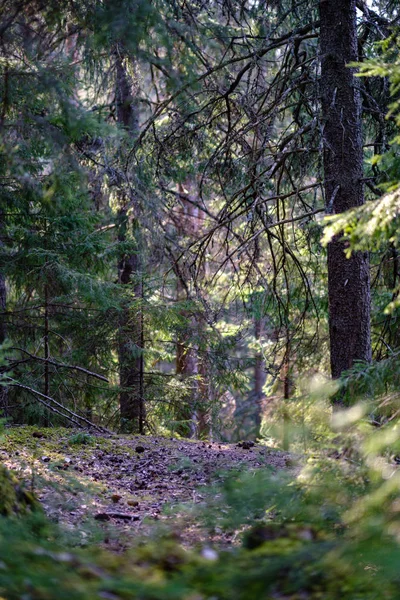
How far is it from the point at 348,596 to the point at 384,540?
27 centimetres

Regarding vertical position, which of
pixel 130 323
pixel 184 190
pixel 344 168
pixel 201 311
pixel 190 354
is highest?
pixel 184 190

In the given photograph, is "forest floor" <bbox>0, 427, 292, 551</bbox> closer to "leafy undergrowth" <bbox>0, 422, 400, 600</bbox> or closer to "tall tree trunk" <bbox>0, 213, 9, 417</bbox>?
"leafy undergrowth" <bbox>0, 422, 400, 600</bbox>

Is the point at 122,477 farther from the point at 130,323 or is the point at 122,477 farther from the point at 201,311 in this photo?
the point at 201,311

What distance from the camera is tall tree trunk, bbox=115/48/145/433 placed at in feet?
32.5

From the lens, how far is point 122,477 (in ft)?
19.2

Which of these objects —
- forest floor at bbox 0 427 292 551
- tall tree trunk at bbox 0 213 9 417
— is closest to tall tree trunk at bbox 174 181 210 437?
forest floor at bbox 0 427 292 551

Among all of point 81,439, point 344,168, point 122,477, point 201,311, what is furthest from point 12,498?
point 201,311

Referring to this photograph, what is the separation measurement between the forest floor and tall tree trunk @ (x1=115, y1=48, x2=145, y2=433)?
80.9 inches

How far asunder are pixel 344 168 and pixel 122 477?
160 inches

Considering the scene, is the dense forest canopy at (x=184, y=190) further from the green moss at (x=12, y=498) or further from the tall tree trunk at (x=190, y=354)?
the green moss at (x=12, y=498)

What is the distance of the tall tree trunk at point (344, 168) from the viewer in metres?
6.04

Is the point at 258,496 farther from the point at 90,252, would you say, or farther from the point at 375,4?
the point at 90,252

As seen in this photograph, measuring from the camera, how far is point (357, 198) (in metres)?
6.06

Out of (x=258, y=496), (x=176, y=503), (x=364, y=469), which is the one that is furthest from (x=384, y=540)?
(x=176, y=503)
